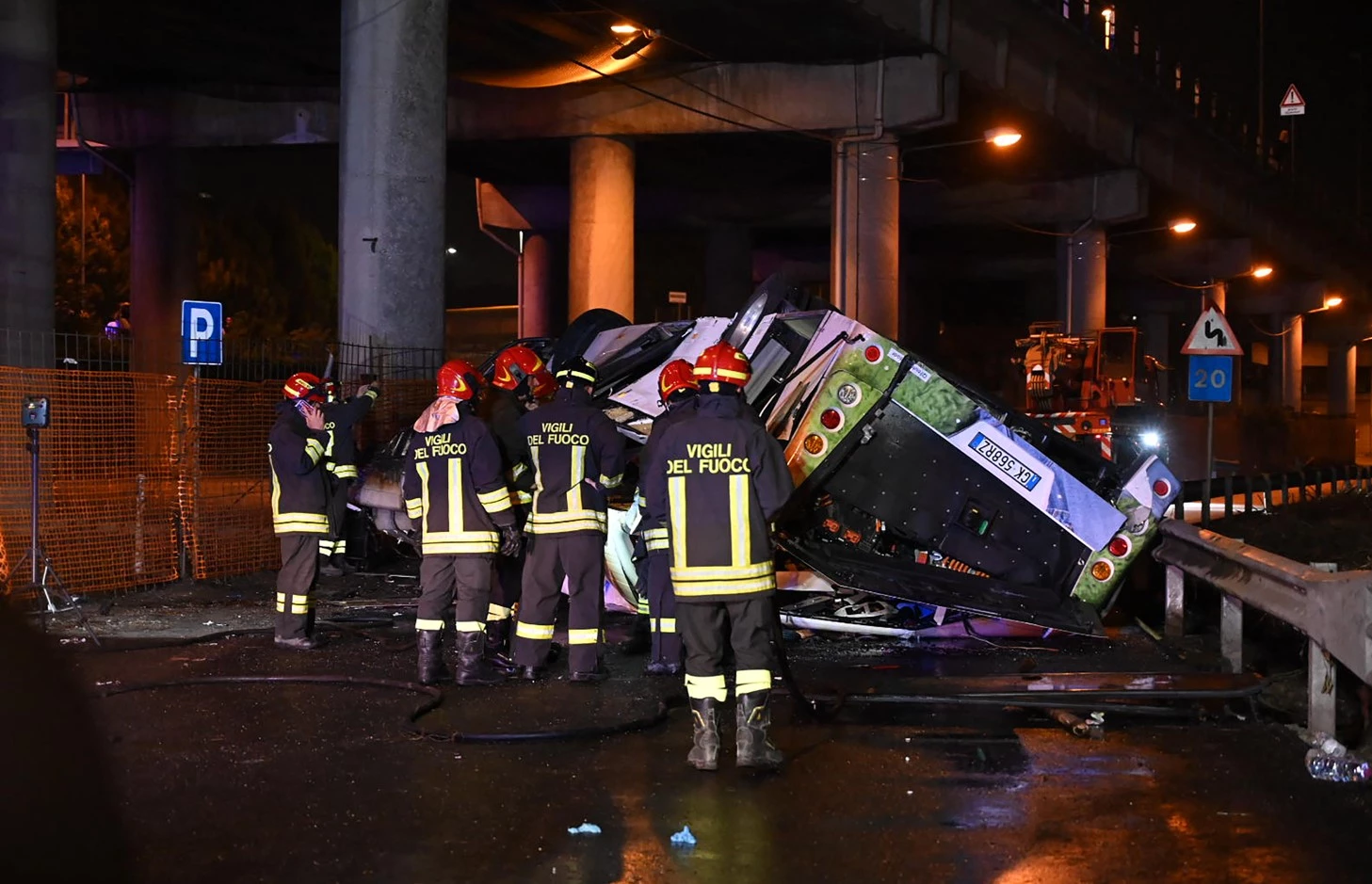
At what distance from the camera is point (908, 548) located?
9.68 metres

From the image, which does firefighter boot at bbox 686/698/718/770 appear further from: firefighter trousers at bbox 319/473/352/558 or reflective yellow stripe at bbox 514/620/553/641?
firefighter trousers at bbox 319/473/352/558

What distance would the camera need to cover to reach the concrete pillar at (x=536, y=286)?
3716cm

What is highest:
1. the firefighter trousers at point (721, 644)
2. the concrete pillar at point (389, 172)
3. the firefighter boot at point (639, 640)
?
the concrete pillar at point (389, 172)

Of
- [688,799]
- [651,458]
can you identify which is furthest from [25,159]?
[688,799]

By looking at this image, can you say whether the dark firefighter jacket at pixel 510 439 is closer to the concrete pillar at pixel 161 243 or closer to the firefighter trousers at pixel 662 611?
the firefighter trousers at pixel 662 611

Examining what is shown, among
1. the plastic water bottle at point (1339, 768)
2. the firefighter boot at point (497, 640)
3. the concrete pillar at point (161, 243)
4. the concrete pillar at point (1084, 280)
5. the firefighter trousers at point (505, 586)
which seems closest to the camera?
the plastic water bottle at point (1339, 768)

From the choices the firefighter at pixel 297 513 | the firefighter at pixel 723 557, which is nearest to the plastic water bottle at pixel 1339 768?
the firefighter at pixel 723 557

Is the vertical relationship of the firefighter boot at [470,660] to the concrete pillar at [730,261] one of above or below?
below

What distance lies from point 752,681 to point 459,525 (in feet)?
8.52

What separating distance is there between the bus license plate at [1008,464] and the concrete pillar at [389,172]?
32.7ft

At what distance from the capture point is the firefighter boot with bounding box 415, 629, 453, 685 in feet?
27.4

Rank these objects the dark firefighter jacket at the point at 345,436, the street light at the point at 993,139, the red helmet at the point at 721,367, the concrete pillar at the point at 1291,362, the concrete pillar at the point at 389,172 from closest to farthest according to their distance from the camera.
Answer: the red helmet at the point at 721,367 → the dark firefighter jacket at the point at 345,436 → the concrete pillar at the point at 389,172 → the street light at the point at 993,139 → the concrete pillar at the point at 1291,362

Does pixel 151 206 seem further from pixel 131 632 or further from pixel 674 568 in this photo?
pixel 674 568

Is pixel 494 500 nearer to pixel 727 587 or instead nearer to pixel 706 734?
pixel 727 587
